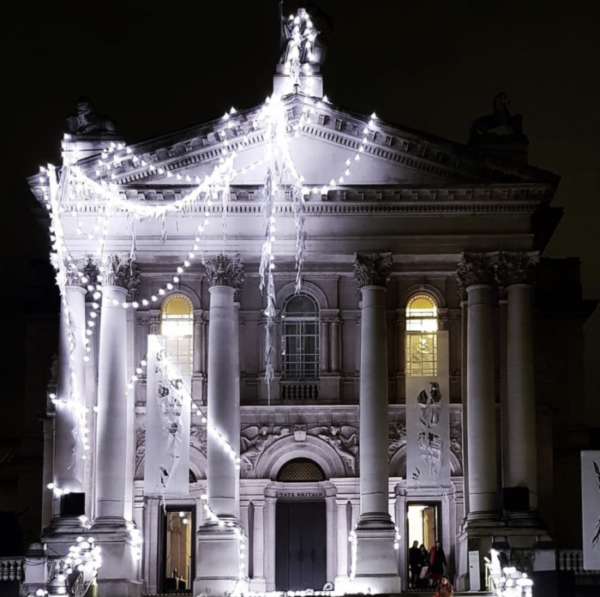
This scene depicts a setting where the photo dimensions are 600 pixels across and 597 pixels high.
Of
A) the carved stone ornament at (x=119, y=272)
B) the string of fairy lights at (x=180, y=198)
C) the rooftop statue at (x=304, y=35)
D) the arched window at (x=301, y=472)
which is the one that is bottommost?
the arched window at (x=301, y=472)

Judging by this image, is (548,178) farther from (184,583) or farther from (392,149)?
(184,583)

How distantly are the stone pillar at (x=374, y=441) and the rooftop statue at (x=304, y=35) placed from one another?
7223 millimetres

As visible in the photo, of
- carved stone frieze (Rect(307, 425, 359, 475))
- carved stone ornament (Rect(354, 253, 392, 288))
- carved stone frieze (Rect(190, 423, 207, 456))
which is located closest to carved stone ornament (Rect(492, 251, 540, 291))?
carved stone ornament (Rect(354, 253, 392, 288))

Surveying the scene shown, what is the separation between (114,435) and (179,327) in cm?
483

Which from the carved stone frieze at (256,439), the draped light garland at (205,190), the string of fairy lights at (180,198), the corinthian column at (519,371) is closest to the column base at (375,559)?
the string of fairy lights at (180,198)

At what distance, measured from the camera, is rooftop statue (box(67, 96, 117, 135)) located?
182ft

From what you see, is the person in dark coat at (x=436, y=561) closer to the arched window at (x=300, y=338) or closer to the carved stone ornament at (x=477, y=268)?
the arched window at (x=300, y=338)

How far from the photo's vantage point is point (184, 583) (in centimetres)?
5500

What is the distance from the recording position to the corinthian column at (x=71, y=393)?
174 feet

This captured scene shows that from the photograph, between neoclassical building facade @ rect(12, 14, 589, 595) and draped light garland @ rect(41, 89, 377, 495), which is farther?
draped light garland @ rect(41, 89, 377, 495)

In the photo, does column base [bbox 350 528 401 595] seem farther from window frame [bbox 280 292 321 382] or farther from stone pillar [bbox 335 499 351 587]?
window frame [bbox 280 292 321 382]

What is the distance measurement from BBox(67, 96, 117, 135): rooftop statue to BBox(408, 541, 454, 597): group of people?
15.9 metres

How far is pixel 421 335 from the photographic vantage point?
56.4 metres

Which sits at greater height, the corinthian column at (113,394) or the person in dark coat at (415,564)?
the corinthian column at (113,394)
